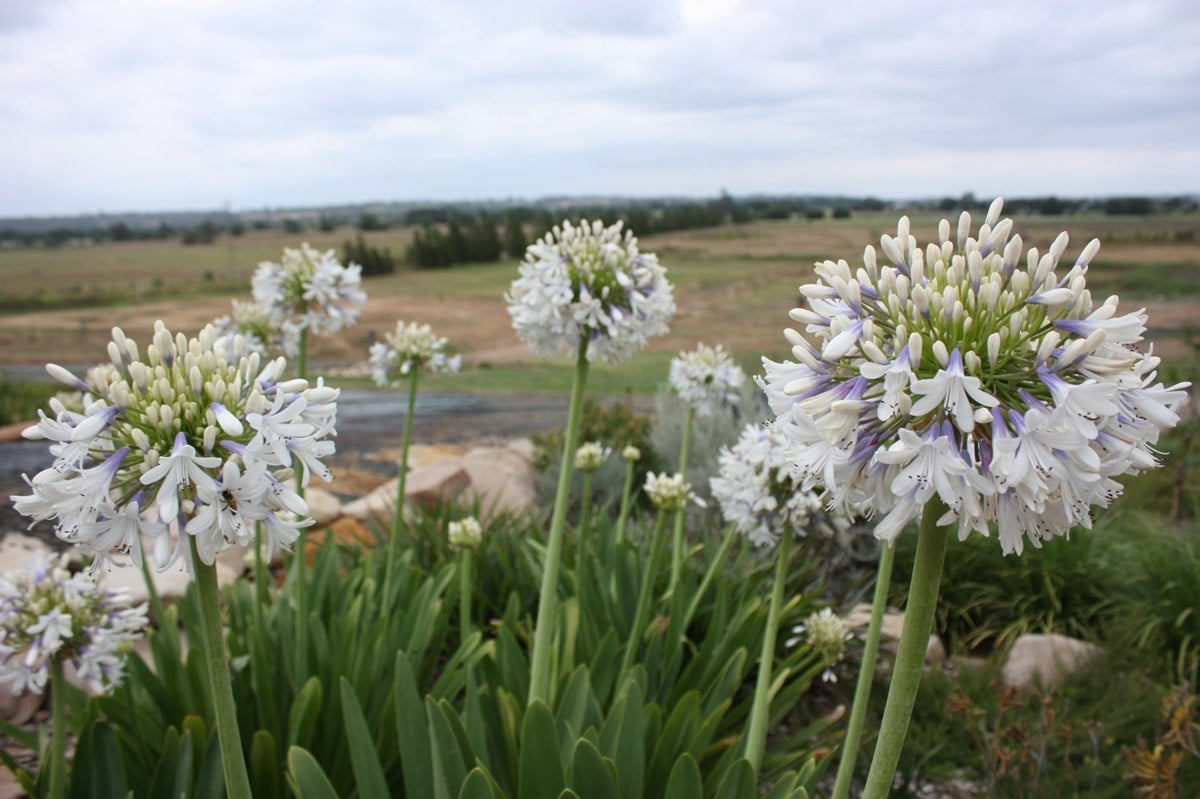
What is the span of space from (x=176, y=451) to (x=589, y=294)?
1.80m

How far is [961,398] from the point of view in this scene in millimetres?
1358

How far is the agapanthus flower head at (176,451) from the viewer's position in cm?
151

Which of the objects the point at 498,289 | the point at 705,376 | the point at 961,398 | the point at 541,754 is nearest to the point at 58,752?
the point at 541,754

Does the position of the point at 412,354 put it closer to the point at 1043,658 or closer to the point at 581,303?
the point at 581,303

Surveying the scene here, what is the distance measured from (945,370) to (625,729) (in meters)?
1.48

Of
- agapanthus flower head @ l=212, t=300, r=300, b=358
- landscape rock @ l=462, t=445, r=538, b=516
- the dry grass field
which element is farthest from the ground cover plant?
the dry grass field

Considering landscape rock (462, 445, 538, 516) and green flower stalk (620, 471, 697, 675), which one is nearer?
green flower stalk (620, 471, 697, 675)

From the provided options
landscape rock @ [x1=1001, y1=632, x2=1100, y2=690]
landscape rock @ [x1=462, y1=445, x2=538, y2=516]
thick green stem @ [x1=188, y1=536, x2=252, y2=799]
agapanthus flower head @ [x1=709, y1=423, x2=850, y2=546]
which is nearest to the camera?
thick green stem @ [x1=188, y1=536, x2=252, y2=799]

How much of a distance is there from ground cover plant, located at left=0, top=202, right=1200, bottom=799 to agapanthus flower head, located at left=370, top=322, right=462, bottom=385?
2cm

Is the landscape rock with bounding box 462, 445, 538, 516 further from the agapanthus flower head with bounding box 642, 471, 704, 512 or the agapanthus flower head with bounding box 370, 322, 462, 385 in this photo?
the agapanthus flower head with bounding box 642, 471, 704, 512

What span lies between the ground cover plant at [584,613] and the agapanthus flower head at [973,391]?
0.01 meters

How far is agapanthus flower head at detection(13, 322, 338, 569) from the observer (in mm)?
1512

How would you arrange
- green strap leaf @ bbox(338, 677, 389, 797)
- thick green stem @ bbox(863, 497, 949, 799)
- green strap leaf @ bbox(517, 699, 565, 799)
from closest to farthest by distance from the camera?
thick green stem @ bbox(863, 497, 949, 799)
green strap leaf @ bbox(517, 699, 565, 799)
green strap leaf @ bbox(338, 677, 389, 797)

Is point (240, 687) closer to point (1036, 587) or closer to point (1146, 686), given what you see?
point (1146, 686)
